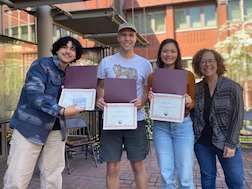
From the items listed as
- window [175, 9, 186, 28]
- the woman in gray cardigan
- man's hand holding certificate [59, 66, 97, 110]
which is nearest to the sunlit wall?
man's hand holding certificate [59, 66, 97, 110]

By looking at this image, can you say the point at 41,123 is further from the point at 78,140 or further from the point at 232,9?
the point at 232,9

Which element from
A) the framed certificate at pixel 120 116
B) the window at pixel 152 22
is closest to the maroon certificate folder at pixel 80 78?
the framed certificate at pixel 120 116

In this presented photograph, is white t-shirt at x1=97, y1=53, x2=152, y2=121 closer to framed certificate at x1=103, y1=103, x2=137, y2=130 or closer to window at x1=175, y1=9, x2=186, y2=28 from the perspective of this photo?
framed certificate at x1=103, y1=103, x2=137, y2=130

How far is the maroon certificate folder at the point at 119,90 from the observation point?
7.33 ft

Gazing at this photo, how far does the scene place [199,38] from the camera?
47.8 feet

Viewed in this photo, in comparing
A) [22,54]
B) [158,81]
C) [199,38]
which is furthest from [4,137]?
[199,38]

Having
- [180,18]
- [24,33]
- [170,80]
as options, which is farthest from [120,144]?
[180,18]

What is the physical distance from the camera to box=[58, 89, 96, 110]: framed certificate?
205 centimetres

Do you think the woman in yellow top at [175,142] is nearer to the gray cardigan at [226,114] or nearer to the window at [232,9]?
the gray cardigan at [226,114]

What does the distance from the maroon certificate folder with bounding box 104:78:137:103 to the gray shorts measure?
40 cm

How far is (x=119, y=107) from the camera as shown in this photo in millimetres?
2266

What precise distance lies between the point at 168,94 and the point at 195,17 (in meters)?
14.1

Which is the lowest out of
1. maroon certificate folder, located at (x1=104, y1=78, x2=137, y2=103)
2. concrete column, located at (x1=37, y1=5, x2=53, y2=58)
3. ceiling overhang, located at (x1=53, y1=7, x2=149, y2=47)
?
maroon certificate folder, located at (x1=104, y1=78, x2=137, y2=103)

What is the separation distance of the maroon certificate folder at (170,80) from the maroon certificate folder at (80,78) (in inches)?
24.2
